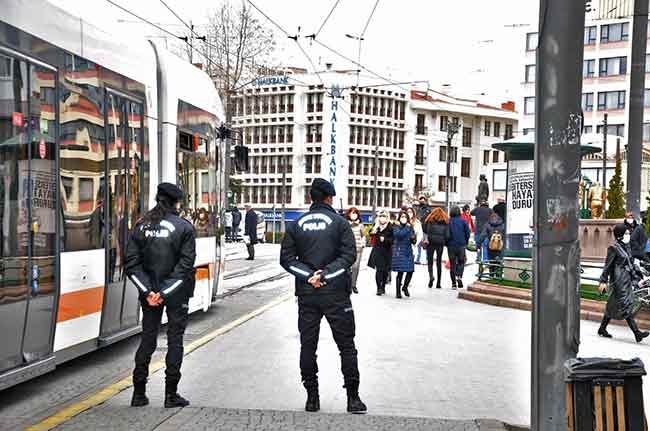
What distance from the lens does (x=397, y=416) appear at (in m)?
7.08

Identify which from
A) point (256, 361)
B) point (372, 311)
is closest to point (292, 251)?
point (256, 361)

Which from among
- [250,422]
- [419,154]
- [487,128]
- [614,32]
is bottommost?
[250,422]

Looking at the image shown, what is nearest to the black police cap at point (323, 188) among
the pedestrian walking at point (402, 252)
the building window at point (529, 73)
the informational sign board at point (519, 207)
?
the pedestrian walking at point (402, 252)

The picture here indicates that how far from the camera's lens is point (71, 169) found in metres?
8.27

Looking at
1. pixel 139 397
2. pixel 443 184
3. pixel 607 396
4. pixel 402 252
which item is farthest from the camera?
pixel 443 184

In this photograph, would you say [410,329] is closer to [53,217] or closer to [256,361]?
[256,361]

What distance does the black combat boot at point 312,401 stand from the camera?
7352 mm

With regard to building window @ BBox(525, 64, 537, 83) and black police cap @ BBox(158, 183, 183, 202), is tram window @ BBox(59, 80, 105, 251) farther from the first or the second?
building window @ BBox(525, 64, 537, 83)

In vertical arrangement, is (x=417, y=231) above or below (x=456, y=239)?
below

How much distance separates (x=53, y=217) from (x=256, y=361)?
2.95 metres

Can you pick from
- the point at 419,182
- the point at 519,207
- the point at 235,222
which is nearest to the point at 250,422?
the point at 519,207

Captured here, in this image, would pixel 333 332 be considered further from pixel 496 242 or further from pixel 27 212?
pixel 496 242

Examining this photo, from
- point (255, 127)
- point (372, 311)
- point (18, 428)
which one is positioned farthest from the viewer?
point (255, 127)

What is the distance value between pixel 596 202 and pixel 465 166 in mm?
66674
